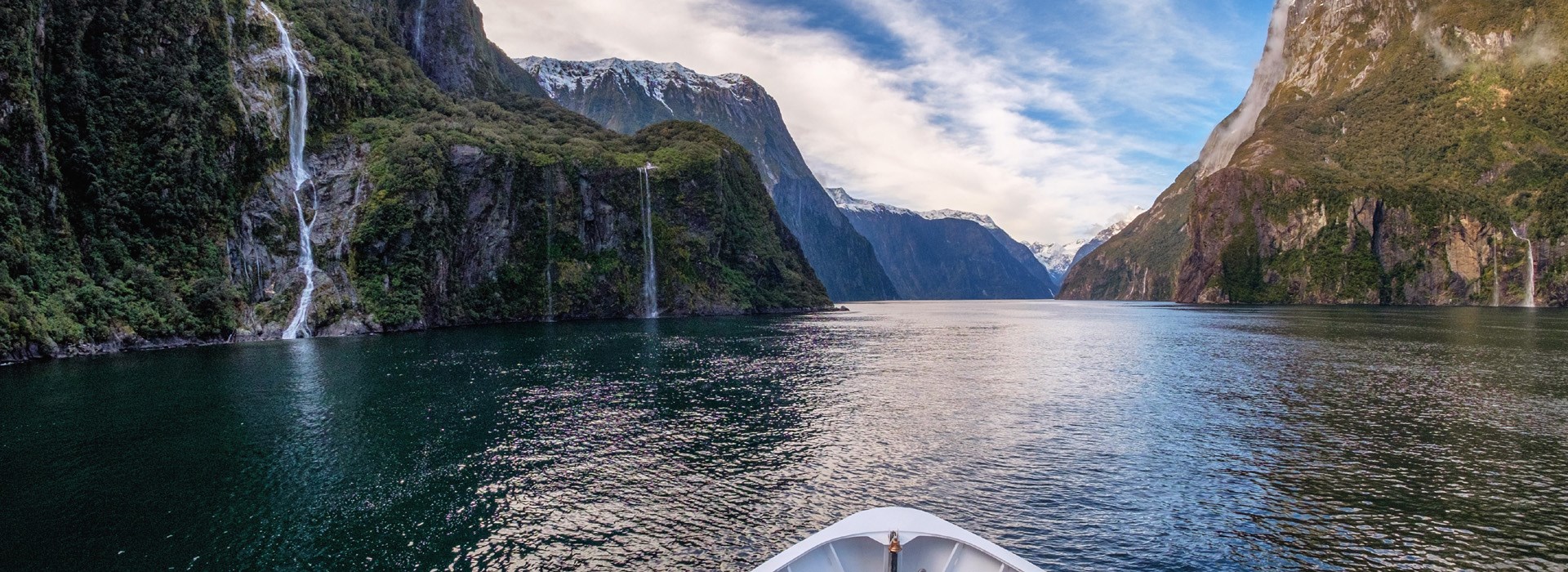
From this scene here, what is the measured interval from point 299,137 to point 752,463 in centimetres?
9507

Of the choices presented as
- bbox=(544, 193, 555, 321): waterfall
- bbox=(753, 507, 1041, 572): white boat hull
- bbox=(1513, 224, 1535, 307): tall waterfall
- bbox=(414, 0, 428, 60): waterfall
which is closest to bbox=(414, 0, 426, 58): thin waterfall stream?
bbox=(414, 0, 428, 60): waterfall

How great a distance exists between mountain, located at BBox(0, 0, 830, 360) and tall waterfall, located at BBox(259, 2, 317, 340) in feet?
0.87

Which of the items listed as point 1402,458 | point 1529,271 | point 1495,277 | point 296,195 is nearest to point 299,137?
point 296,195

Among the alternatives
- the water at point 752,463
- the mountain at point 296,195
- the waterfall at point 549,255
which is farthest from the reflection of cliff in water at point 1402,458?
the waterfall at point 549,255

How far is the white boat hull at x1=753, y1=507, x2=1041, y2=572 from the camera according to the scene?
412 inches

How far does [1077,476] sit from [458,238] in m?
104

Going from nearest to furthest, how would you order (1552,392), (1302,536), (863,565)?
(863,565)
(1302,536)
(1552,392)

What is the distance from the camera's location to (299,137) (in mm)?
90000

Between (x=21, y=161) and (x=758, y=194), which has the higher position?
(x=758, y=194)

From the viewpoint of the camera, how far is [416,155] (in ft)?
320

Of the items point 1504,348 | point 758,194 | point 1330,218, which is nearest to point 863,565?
point 1504,348

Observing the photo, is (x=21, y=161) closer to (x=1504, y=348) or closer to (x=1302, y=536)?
(x=1302, y=536)

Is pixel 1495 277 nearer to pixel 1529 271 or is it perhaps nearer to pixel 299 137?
pixel 1529 271

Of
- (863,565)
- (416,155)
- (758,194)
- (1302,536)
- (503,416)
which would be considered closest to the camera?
(863,565)
